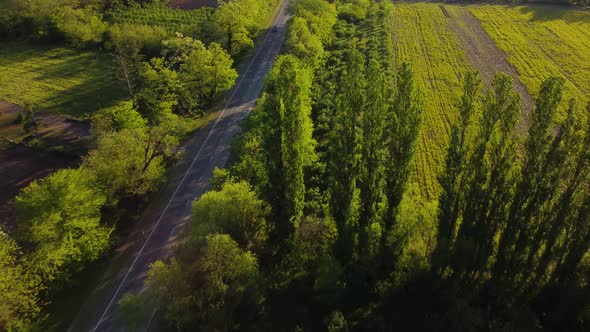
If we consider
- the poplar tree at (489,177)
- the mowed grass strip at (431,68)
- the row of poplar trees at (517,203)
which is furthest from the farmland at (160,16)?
the poplar tree at (489,177)

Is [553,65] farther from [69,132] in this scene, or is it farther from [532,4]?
[69,132]

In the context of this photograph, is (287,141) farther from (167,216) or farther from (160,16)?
(160,16)

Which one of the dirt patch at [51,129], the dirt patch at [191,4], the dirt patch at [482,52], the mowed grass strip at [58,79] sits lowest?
the dirt patch at [51,129]

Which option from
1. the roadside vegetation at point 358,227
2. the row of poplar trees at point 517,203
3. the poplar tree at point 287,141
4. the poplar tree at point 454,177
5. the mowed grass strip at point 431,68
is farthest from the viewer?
the mowed grass strip at point 431,68

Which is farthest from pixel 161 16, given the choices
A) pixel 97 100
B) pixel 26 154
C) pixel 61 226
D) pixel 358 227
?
pixel 358 227

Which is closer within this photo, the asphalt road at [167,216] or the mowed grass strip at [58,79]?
the asphalt road at [167,216]

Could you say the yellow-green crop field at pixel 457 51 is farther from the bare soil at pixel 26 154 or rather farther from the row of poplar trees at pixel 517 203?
the bare soil at pixel 26 154
